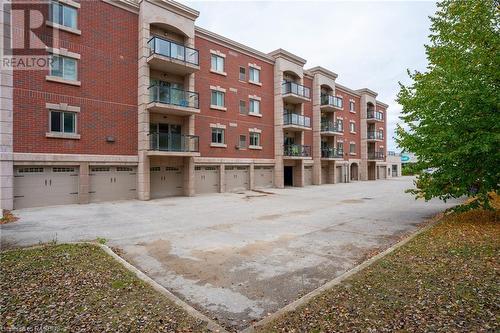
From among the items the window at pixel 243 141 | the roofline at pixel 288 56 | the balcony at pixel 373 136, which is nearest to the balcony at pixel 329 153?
the roofline at pixel 288 56

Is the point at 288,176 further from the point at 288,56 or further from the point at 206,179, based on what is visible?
the point at 288,56

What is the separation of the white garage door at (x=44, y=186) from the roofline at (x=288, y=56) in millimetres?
22584

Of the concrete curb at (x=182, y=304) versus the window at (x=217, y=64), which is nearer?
the concrete curb at (x=182, y=304)

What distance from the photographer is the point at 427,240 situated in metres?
8.23

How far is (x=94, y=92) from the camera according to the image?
58.9 ft

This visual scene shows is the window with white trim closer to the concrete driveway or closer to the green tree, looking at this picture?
the concrete driveway

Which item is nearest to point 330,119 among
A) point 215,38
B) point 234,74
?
point 234,74

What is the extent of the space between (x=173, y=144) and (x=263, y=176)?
38.7 ft

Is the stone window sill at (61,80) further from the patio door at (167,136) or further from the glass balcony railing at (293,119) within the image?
the glass balcony railing at (293,119)

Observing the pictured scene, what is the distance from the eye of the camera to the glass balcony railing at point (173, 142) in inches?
770

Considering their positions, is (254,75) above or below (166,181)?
above

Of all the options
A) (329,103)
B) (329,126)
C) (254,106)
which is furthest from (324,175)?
(254,106)

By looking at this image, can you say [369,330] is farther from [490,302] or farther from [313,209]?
[313,209]

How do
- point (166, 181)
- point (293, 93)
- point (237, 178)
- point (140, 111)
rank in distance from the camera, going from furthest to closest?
1. point (293, 93)
2. point (237, 178)
3. point (166, 181)
4. point (140, 111)
